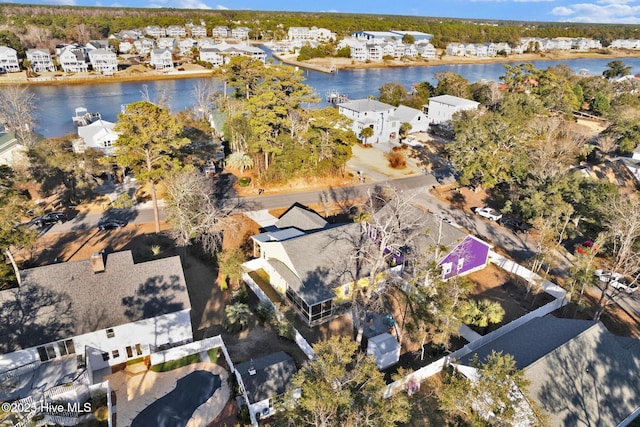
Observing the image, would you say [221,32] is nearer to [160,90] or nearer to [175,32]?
[175,32]

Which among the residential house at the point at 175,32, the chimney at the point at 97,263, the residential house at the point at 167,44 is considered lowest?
the chimney at the point at 97,263

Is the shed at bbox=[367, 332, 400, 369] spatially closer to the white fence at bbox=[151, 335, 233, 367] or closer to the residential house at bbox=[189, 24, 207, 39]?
the white fence at bbox=[151, 335, 233, 367]

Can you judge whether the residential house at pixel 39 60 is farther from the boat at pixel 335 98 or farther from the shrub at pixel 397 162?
the shrub at pixel 397 162

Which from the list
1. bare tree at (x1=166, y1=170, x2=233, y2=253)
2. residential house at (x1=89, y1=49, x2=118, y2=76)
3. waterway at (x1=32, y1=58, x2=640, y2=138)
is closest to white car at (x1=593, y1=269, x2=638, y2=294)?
bare tree at (x1=166, y1=170, x2=233, y2=253)

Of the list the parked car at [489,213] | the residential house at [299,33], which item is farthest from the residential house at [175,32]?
the parked car at [489,213]

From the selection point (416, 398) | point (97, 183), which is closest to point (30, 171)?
point (97, 183)

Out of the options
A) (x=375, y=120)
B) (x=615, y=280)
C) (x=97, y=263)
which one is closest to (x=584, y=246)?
(x=615, y=280)
